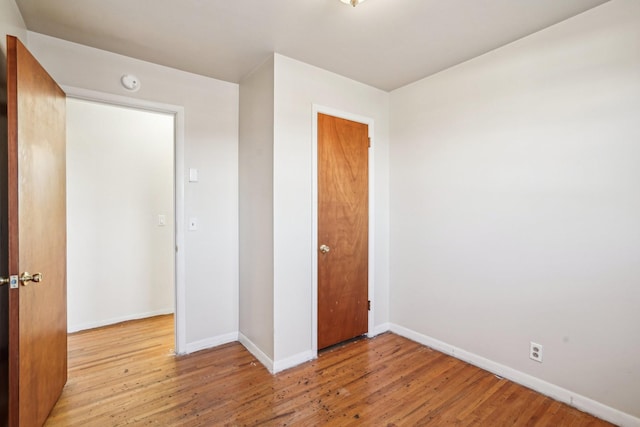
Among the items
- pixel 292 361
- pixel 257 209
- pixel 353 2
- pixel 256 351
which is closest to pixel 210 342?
pixel 256 351

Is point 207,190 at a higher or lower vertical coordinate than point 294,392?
higher

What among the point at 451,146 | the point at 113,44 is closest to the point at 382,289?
the point at 451,146

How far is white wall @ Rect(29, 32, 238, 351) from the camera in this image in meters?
2.55

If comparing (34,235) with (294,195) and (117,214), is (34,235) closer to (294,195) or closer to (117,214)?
(294,195)

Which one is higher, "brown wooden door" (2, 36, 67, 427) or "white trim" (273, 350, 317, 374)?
"brown wooden door" (2, 36, 67, 427)

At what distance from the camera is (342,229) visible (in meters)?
2.76

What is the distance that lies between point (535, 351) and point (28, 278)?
3.05 meters

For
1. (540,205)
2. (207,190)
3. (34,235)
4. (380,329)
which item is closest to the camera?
(34,235)

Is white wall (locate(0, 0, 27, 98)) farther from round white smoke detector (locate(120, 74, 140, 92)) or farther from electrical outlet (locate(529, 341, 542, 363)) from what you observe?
electrical outlet (locate(529, 341, 542, 363))

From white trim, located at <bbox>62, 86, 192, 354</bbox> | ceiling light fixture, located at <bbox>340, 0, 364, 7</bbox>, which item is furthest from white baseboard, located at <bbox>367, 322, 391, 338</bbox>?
ceiling light fixture, located at <bbox>340, 0, 364, 7</bbox>

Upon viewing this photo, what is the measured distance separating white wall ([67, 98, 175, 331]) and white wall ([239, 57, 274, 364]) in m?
1.25

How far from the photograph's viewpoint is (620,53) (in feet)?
5.73

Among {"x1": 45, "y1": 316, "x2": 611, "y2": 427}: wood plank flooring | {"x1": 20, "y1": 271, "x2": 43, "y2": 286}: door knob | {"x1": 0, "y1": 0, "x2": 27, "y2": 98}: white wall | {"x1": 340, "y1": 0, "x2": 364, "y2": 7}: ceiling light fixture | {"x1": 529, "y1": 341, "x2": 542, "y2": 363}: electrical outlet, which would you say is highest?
{"x1": 340, "y1": 0, "x2": 364, "y2": 7}: ceiling light fixture

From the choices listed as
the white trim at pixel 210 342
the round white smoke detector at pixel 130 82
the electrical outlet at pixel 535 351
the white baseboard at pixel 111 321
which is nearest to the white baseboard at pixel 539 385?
the electrical outlet at pixel 535 351
